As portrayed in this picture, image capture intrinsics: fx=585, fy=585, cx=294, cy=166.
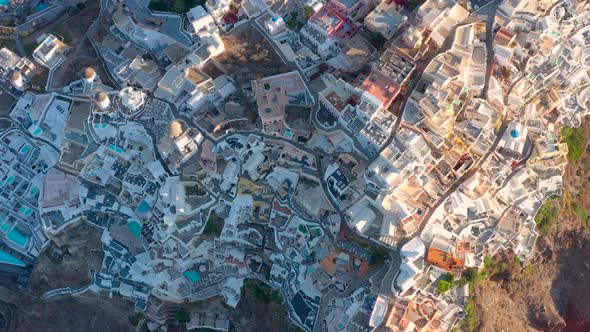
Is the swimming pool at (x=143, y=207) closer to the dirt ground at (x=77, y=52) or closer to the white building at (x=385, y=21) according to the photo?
the dirt ground at (x=77, y=52)

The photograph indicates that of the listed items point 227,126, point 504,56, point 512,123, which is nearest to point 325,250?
point 227,126

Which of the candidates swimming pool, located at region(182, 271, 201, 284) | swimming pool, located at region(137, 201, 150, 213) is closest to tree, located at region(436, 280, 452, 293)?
swimming pool, located at region(182, 271, 201, 284)

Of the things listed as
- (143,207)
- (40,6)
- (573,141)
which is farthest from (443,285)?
(40,6)

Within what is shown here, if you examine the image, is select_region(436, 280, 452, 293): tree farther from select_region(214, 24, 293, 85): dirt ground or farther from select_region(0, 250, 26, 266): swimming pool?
select_region(0, 250, 26, 266): swimming pool

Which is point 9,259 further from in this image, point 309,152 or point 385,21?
point 385,21

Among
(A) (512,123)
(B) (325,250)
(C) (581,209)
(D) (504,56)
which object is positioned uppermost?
(D) (504,56)

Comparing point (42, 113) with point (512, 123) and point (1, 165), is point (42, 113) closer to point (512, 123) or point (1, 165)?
point (1, 165)
